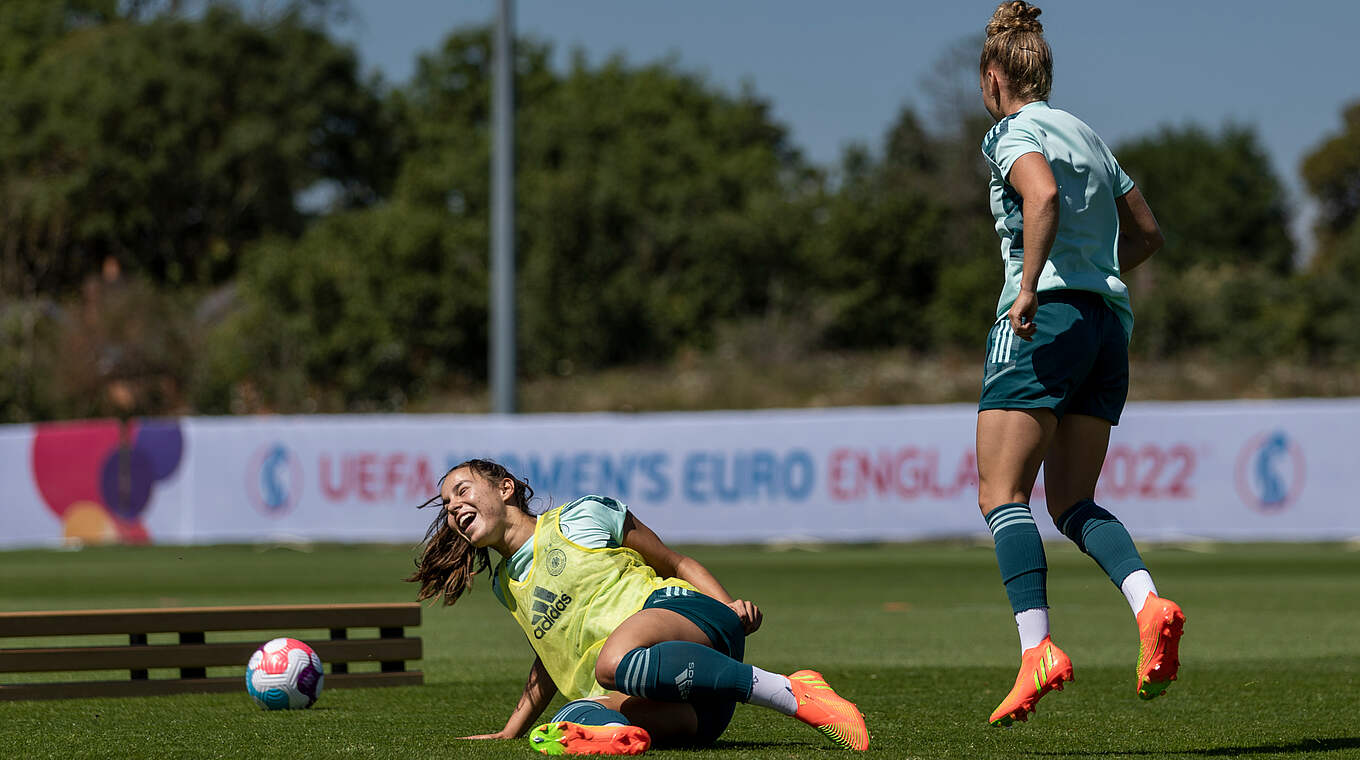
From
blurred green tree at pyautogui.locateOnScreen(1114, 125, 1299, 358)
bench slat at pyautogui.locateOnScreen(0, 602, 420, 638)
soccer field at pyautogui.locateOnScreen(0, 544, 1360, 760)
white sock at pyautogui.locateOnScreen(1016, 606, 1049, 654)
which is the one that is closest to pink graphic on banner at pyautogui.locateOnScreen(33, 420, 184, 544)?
soccer field at pyautogui.locateOnScreen(0, 544, 1360, 760)

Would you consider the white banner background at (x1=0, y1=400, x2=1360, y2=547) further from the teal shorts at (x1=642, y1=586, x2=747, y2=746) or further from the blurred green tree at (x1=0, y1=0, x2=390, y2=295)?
the blurred green tree at (x1=0, y1=0, x2=390, y2=295)

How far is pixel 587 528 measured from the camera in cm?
502

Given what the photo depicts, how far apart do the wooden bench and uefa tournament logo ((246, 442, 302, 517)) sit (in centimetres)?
1547

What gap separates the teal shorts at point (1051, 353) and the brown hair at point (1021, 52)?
60 centimetres

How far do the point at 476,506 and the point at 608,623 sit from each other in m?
0.53

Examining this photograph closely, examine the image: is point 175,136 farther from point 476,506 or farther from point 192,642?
→ point 476,506

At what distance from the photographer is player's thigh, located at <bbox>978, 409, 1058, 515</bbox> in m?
4.71

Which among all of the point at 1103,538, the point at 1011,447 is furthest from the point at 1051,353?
the point at 1103,538

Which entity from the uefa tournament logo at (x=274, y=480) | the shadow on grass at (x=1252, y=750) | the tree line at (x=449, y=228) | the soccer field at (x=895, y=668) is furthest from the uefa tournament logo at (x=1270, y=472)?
the tree line at (x=449, y=228)

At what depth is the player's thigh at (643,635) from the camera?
4.71 meters

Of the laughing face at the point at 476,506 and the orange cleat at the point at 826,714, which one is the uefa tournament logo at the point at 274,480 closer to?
the laughing face at the point at 476,506

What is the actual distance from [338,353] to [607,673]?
35256 millimetres

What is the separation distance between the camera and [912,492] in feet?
68.1

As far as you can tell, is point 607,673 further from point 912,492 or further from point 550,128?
point 550,128
